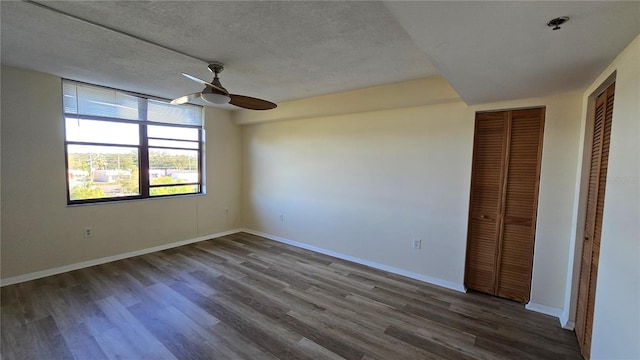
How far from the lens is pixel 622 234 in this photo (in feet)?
4.58

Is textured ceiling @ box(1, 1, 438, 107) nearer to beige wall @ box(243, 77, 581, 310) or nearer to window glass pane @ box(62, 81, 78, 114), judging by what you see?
window glass pane @ box(62, 81, 78, 114)

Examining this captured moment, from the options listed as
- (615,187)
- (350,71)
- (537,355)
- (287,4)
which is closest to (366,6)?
(287,4)

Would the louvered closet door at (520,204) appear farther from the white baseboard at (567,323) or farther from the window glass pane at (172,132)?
the window glass pane at (172,132)

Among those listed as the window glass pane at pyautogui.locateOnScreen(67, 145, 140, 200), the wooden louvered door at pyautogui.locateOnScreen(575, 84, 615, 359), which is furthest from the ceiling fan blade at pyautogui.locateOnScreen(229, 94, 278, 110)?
the wooden louvered door at pyautogui.locateOnScreen(575, 84, 615, 359)

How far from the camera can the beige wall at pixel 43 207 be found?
2.97 meters

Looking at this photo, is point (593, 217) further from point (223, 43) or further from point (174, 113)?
point (174, 113)

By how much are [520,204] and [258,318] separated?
2.94 meters

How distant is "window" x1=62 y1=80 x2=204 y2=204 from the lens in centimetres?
347

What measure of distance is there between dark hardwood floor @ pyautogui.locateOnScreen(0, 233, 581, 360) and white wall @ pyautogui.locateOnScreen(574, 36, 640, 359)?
829 mm

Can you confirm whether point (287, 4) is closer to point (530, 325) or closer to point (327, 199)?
point (327, 199)

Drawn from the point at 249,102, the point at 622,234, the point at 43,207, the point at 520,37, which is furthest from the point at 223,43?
the point at 43,207

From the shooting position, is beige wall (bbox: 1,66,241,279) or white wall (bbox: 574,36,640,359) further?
beige wall (bbox: 1,66,241,279)

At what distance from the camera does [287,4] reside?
1.66 m

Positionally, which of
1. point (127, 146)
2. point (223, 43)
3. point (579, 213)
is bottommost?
point (579, 213)
